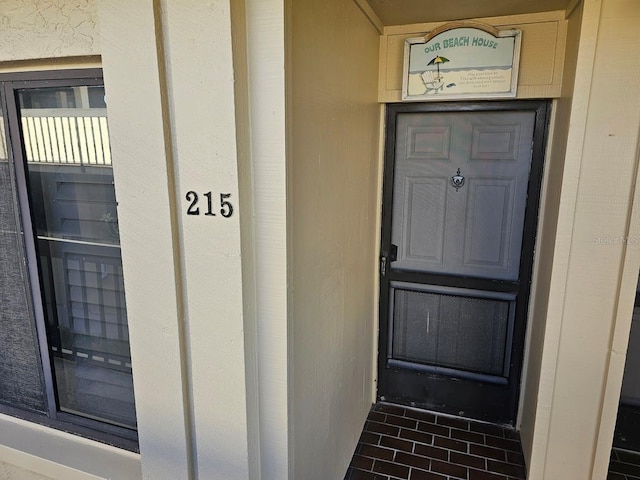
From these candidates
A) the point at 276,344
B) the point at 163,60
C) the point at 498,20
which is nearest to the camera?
the point at 163,60

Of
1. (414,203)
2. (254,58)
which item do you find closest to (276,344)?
(254,58)

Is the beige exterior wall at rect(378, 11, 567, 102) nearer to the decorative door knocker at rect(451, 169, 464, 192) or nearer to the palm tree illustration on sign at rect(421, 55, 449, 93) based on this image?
the palm tree illustration on sign at rect(421, 55, 449, 93)

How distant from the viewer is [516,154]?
7.64ft

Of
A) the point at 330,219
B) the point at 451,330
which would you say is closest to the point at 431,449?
the point at 451,330

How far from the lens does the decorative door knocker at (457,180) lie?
2.44m

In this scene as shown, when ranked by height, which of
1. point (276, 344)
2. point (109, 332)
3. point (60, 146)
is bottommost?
point (109, 332)

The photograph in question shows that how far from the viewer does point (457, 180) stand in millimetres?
2447

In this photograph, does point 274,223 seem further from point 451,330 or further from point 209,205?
point 451,330

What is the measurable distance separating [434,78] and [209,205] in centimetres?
167

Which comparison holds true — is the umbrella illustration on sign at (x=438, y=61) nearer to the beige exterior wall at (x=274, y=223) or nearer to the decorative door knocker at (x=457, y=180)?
the beige exterior wall at (x=274, y=223)

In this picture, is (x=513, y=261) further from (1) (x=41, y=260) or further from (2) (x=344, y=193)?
(1) (x=41, y=260)

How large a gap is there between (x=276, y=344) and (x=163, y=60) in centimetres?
83

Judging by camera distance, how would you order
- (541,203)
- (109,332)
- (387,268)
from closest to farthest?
1. (109,332)
2. (541,203)
3. (387,268)

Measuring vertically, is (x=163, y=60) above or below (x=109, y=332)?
above
